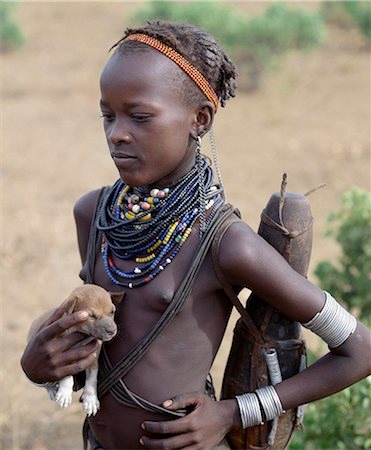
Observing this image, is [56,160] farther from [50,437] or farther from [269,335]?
[269,335]

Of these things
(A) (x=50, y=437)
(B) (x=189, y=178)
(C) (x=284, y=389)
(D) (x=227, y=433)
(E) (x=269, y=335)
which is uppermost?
(B) (x=189, y=178)

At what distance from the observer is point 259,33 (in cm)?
1226

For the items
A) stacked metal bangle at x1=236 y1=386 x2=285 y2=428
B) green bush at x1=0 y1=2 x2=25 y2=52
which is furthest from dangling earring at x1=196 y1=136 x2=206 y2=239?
green bush at x1=0 y1=2 x2=25 y2=52

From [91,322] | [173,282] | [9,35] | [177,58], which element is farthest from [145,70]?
[9,35]

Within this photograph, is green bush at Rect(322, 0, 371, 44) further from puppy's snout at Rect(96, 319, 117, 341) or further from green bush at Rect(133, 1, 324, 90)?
puppy's snout at Rect(96, 319, 117, 341)

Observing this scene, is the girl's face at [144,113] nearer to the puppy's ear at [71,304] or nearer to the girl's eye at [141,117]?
the girl's eye at [141,117]

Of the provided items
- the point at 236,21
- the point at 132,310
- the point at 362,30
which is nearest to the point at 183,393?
the point at 132,310

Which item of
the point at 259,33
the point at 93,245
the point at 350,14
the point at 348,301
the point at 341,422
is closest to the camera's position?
the point at 93,245

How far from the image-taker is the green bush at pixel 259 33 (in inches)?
482

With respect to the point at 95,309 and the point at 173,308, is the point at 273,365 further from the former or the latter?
the point at 95,309

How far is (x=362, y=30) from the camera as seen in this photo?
14859 mm

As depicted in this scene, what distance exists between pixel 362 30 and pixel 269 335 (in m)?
13.9

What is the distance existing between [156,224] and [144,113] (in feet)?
1.01

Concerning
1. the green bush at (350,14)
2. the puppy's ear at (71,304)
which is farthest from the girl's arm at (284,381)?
the green bush at (350,14)
